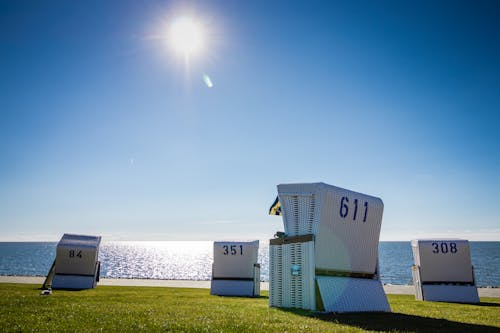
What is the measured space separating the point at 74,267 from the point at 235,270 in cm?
1672

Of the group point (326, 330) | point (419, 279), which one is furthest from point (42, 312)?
point (419, 279)

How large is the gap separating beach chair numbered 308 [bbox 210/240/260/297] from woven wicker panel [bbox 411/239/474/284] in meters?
14.8

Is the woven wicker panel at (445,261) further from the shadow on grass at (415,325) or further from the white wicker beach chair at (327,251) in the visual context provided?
the shadow on grass at (415,325)

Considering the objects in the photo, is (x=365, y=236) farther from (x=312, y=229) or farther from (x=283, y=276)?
(x=283, y=276)

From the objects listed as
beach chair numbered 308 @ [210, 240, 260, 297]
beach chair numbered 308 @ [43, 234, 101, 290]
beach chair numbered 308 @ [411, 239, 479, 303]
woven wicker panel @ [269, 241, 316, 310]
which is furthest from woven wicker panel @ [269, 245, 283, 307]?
beach chair numbered 308 @ [43, 234, 101, 290]

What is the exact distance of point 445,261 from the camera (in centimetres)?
2795

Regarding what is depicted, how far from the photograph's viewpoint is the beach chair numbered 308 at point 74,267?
1309 inches

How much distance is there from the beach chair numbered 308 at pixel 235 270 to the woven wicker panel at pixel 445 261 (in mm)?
14781

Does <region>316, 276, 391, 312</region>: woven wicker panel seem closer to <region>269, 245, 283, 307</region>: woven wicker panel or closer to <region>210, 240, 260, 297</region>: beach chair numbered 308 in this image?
<region>269, 245, 283, 307</region>: woven wicker panel

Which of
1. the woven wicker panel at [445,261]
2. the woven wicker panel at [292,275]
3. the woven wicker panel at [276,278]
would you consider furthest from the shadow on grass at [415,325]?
the woven wicker panel at [445,261]

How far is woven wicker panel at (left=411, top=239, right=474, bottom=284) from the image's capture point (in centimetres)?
2764

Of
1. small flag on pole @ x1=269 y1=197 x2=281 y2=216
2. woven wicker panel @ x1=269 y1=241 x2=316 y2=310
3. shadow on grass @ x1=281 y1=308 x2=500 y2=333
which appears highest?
small flag on pole @ x1=269 y1=197 x2=281 y2=216

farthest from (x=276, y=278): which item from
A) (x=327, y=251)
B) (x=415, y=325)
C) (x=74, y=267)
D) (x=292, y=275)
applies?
(x=74, y=267)

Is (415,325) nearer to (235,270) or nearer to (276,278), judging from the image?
(276,278)
